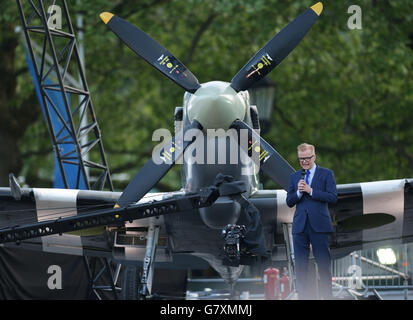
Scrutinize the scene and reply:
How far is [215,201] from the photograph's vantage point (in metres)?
8.10

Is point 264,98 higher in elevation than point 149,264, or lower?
higher

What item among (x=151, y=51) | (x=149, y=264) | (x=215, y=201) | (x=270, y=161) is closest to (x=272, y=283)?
(x=149, y=264)

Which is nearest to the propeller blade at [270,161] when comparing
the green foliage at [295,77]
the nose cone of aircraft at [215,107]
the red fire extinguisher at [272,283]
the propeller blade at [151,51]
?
the nose cone of aircraft at [215,107]

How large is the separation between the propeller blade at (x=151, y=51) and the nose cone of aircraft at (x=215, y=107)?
0.59 metres

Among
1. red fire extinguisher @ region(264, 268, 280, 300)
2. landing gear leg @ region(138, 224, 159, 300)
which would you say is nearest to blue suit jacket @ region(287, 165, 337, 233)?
landing gear leg @ region(138, 224, 159, 300)

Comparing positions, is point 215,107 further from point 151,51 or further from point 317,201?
point 317,201

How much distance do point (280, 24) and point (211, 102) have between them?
10.8 meters

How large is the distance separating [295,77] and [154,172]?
13.6 m

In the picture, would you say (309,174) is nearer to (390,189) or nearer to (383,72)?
(390,189)

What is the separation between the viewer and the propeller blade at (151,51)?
928 cm

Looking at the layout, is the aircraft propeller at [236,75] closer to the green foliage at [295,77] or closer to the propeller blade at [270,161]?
the propeller blade at [270,161]

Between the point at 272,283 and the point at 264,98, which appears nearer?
the point at 272,283

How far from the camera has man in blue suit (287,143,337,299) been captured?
21.0ft

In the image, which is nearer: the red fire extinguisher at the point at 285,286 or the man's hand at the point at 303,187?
the man's hand at the point at 303,187
